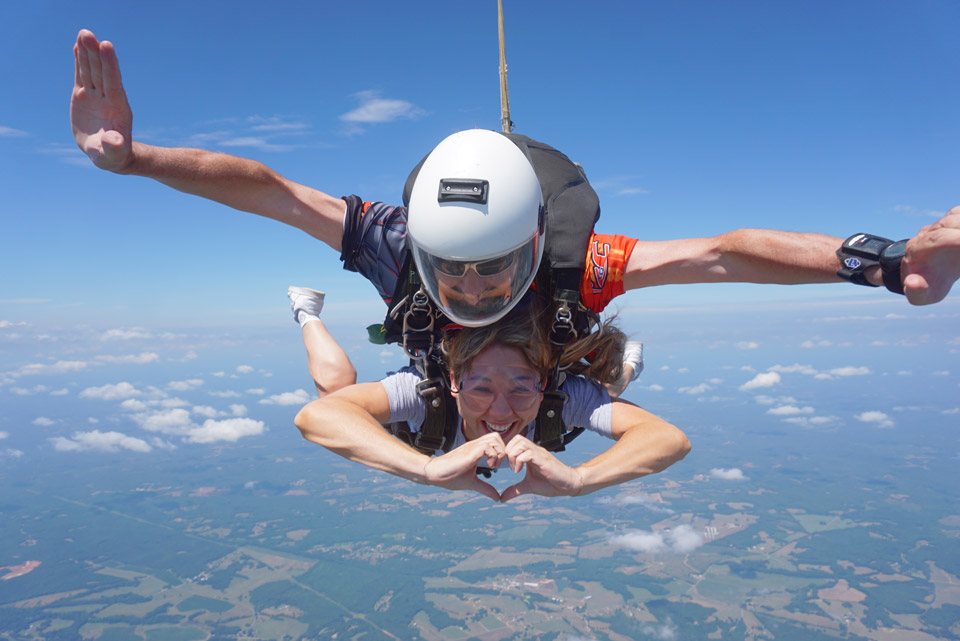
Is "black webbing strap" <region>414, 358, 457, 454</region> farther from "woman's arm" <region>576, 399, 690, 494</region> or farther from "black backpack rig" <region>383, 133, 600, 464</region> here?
"woman's arm" <region>576, 399, 690, 494</region>

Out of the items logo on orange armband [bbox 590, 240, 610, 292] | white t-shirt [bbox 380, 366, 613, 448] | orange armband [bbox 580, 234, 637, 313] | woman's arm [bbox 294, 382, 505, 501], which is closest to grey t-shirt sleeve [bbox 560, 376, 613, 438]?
white t-shirt [bbox 380, 366, 613, 448]

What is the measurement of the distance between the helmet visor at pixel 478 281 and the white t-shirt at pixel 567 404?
31.2 inches

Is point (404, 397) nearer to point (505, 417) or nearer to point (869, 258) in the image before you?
point (505, 417)

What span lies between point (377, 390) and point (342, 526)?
514 feet

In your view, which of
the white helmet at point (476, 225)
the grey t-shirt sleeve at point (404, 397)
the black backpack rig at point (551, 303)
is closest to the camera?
the white helmet at point (476, 225)

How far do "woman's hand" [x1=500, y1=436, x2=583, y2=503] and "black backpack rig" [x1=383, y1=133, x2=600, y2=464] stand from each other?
91cm

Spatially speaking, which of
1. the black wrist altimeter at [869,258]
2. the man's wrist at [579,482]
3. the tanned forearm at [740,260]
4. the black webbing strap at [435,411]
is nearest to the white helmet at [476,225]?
the black webbing strap at [435,411]

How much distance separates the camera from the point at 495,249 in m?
3.01

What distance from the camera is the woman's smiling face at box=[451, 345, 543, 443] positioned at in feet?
11.9

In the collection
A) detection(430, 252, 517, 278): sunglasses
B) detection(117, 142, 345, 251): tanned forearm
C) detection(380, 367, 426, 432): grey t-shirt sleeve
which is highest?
detection(117, 142, 345, 251): tanned forearm

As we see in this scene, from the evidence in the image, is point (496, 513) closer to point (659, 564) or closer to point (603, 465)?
point (659, 564)

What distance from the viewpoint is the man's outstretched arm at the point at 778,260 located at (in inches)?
86.2

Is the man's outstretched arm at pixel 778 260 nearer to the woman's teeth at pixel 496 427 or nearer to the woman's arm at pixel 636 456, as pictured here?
the woman's arm at pixel 636 456

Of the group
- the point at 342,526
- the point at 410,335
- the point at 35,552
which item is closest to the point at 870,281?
the point at 410,335
